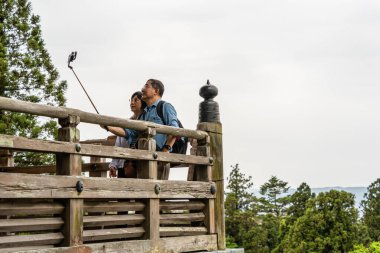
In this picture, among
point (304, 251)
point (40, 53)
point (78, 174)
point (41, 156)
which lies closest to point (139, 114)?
point (78, 174)

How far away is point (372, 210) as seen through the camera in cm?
7769

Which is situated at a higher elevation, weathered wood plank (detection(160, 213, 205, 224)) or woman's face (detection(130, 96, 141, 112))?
woman's face (detection(130, 96, 141, 112))

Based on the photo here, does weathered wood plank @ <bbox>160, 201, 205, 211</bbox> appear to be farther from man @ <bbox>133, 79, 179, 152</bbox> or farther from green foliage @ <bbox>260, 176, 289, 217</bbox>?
green foliage @ <bbox>260, 176, 289, 217</bbox>

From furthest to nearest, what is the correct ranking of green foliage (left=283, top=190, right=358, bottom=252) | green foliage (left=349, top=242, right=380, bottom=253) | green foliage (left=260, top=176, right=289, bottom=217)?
green foliage (left=260, top=176, right=289, bottom=217) → green foliage (left=283, top=190, right=358, bottom=252) → green foliage (left=349, top=242, right=380, bottom=253)

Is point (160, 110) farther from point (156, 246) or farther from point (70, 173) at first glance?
point (70, 173)

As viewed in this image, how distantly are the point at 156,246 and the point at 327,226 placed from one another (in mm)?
57576

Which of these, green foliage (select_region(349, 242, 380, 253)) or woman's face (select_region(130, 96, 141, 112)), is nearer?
woman's face (select_region(130, 96, 141, 112))

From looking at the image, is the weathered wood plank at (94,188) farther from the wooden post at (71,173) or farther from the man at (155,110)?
the man at (155,110)

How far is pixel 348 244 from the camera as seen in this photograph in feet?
206

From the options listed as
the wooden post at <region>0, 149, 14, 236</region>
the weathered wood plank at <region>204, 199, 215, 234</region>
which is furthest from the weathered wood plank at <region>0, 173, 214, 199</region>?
the wooden post at <region>0, 149, 14, 236</region>

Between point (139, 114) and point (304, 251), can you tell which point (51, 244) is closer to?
point (139, 114)

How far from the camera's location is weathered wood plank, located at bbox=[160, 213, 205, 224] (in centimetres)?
905

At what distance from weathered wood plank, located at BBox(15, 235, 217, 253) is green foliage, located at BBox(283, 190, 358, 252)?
2136 inches

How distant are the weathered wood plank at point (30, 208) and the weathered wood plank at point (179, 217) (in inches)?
79.0
